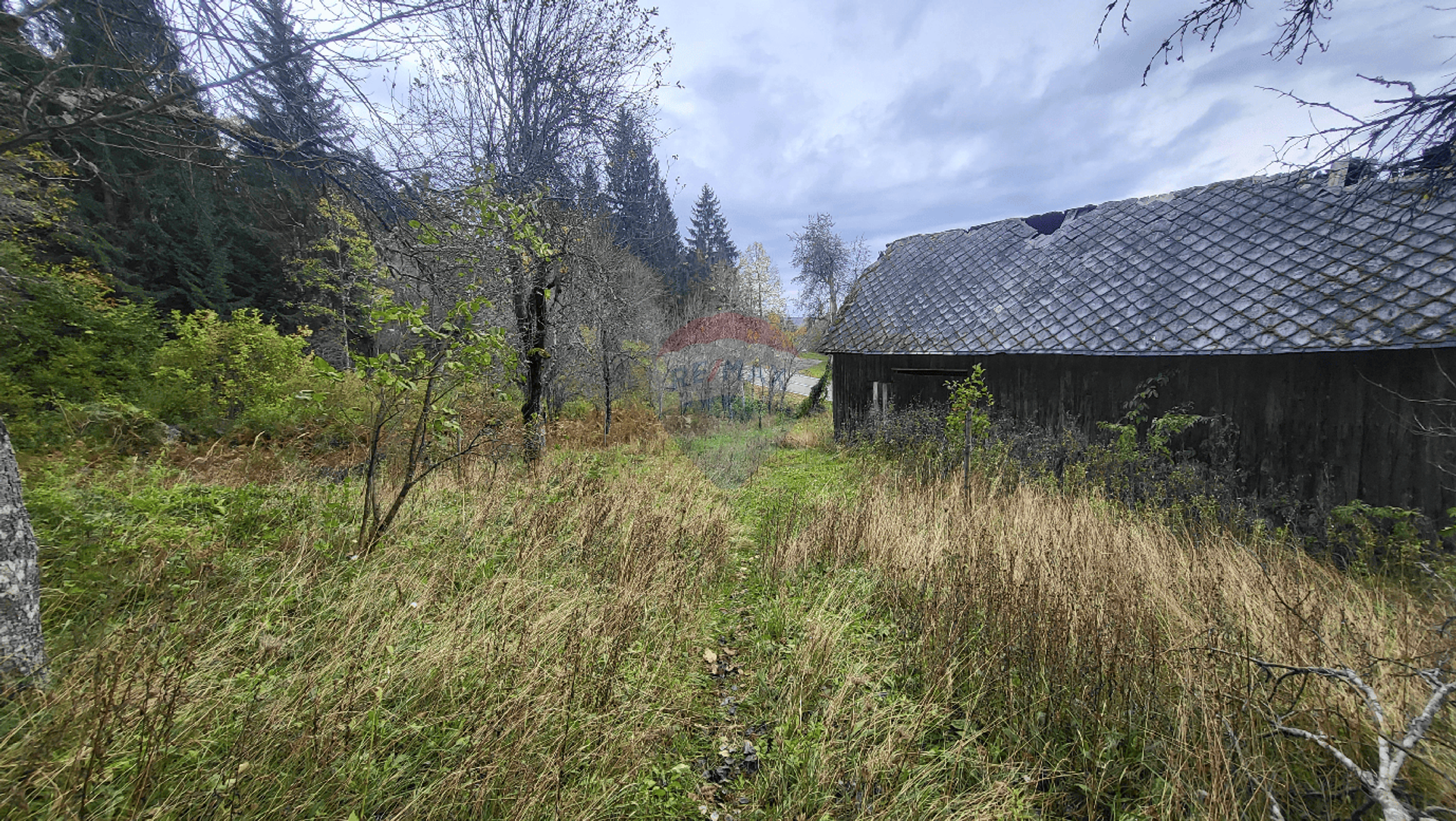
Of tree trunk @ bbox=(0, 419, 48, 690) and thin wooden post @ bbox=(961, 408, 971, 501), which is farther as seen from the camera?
thin wooden post @ bbox=(961, 408, 971, 501)

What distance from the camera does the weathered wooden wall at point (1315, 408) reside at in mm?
4949

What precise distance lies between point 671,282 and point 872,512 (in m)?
26.3

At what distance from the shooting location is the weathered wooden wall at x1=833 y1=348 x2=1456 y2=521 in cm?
495

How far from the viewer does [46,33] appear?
2.61 m

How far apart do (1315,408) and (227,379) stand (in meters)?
16.1

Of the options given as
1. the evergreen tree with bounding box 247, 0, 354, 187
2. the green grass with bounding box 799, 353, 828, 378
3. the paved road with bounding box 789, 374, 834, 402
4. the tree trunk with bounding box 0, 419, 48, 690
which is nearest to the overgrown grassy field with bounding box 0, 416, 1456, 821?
the tree trunk with bounding box 0, 419, 48, 690

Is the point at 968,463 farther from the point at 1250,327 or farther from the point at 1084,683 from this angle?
the point at 1084,683

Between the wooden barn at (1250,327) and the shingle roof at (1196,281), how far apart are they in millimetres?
24

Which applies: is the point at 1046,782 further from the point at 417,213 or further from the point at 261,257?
the point at 261,257

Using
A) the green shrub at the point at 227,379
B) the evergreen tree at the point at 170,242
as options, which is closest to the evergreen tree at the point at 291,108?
the green shrub at the point at 227,379

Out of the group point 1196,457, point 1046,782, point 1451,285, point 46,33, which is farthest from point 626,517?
point 1451,285

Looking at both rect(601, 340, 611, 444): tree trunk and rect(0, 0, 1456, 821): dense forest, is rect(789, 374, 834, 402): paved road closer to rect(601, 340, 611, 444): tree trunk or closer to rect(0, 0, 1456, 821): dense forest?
rect(601, 340, 611, 444): tree trunk

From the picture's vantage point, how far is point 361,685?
219 cm

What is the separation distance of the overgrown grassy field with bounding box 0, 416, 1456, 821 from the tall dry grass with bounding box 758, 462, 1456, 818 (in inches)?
0.8
